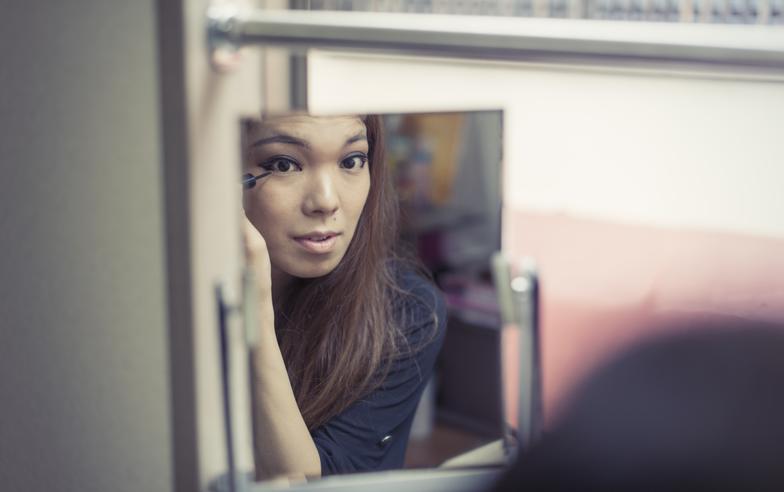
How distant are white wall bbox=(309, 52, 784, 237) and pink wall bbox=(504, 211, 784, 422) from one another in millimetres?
17

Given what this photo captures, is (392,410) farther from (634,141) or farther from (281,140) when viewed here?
(634,141)

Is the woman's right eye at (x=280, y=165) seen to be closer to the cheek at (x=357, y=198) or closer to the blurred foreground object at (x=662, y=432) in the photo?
the cheek at (x=357, y=198)

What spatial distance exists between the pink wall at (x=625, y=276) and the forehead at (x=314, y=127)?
0.22 meters

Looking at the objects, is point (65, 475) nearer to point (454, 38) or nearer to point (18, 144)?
point (18, 144)

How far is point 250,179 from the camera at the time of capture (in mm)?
546

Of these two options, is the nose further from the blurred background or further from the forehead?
the blurred background

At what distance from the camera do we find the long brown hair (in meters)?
0.56

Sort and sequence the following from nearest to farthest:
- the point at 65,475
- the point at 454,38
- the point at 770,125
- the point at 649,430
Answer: the point at 649,430 < the point at 454,38 < the point at 65,475 < the point at 770,125

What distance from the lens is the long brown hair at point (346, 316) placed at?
56cm

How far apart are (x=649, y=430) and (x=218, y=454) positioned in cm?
36

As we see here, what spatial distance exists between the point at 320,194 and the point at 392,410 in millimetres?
165

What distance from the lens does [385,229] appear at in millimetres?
571

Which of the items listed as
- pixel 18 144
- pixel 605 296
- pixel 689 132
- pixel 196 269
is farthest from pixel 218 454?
pixel 689 132

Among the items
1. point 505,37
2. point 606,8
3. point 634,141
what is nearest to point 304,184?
point 505,37
